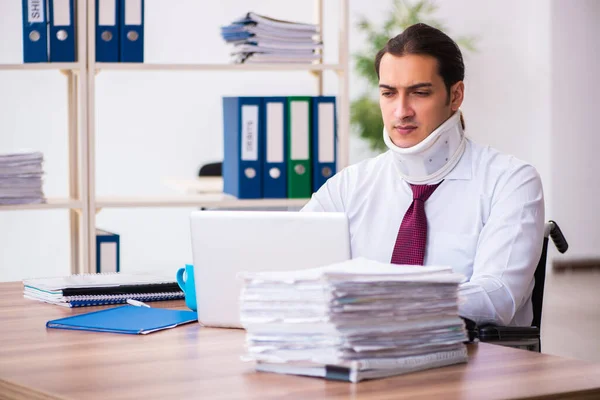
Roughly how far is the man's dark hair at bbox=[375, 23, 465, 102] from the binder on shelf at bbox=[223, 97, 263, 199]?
1072mm

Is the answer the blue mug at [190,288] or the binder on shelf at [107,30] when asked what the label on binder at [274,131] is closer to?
the binder on shelf at [107,30]

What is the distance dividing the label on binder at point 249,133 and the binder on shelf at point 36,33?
0.76 m

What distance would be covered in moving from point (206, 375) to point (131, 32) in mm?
2261

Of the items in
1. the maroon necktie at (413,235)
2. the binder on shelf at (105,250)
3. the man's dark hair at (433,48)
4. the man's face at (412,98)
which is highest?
the man's dark hair at (433,48)

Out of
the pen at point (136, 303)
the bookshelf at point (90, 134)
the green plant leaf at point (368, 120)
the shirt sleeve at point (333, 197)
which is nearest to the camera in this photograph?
the pen at point (136, 303)

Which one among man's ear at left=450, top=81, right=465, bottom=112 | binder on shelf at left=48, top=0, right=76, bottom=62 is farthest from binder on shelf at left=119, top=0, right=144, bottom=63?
man's ear at left=450, top=81, right=465, bottom=112

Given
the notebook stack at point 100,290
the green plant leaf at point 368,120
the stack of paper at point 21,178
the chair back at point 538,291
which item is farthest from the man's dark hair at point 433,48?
the green plant leaf at point 368,120

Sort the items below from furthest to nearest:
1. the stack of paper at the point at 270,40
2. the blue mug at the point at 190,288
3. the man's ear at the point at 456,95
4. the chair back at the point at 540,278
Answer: the stack of paper at the point at 270,40
the man's ear at the point at 456,95
the chair back at the point at 540,278
the blue mug at the point at 190,288

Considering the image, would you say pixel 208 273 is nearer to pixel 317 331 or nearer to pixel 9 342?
pixel 9 342

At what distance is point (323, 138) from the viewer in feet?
11.3

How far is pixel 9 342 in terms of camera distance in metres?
1.59

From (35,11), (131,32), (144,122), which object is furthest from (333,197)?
(144,122)

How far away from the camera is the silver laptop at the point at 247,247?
1.60 m

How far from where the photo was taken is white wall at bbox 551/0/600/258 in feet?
24.6
